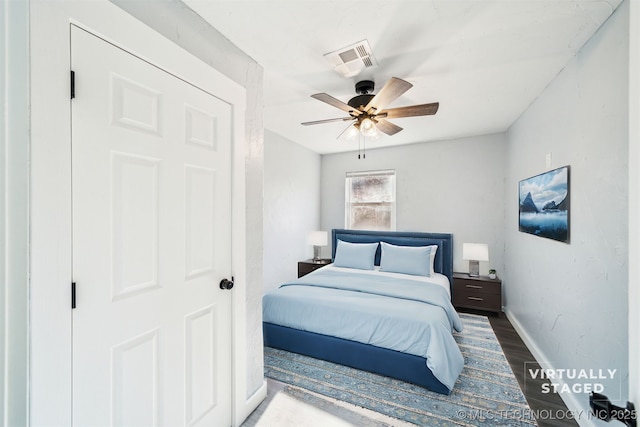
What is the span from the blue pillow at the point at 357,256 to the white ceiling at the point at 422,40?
82.4 inches

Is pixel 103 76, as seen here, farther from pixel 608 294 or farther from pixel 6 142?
pixel 608 294

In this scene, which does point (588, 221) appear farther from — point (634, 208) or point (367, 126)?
point (367, 126)

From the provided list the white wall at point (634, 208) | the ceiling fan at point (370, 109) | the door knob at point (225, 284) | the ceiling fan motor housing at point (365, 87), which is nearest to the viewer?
the white wall at point (634, 208)

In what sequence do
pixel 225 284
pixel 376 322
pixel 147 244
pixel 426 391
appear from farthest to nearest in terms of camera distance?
pixel 376 322 < pixel 426 391 < pixel 225 284 < pixel 147 244

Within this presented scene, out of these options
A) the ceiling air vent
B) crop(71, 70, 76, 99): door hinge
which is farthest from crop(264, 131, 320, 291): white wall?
crop(71, 70, 76, 99): door hinge

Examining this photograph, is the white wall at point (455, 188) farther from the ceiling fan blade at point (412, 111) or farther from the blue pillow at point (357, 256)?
the ceiling fan blade at point (412, 111)

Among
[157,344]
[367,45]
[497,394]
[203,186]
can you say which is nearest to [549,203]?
[497,394]

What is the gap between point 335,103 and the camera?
2119 millimetres

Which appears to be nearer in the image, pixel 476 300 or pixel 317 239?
pixel 476 300

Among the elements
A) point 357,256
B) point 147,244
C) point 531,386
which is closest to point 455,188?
point 357,256

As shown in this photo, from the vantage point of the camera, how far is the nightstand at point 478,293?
3564mm

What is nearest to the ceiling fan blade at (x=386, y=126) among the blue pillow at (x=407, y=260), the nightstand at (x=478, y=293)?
the blue pillow at (x=407, y=260)

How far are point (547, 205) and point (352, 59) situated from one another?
208 centimetres

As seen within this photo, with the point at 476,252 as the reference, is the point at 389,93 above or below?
above
